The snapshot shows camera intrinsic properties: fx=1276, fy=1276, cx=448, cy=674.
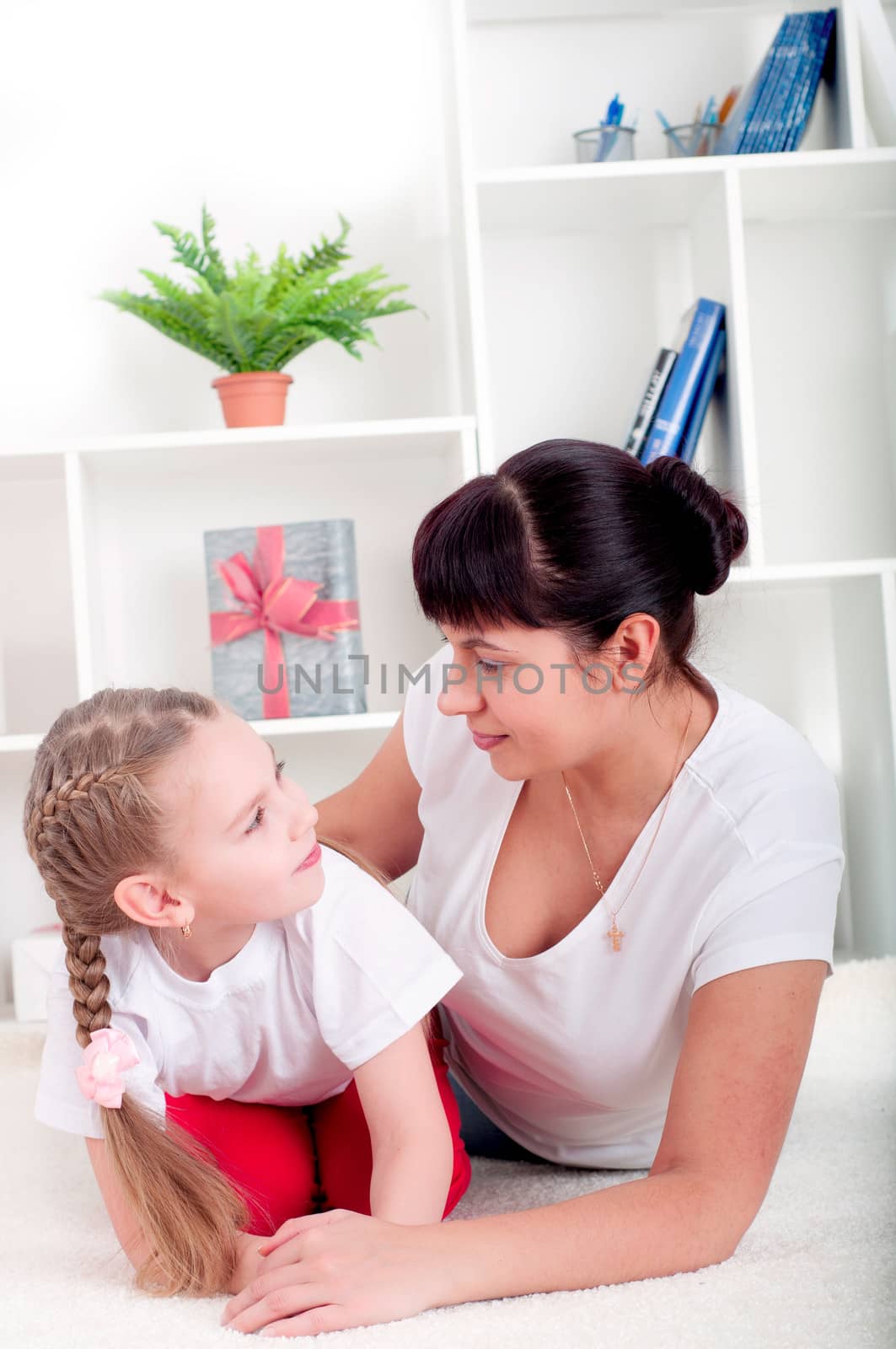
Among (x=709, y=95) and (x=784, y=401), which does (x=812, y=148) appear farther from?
(x=784, y=401)

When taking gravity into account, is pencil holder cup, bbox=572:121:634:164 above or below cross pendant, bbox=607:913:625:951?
above

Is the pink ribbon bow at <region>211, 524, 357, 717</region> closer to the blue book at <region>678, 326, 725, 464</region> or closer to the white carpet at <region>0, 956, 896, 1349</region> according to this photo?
the blue book at <region>678, 326, 725, 464</region>

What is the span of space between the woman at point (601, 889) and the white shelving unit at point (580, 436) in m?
0.84

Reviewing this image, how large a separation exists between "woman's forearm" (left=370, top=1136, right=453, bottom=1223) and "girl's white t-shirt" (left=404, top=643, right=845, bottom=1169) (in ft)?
0.58

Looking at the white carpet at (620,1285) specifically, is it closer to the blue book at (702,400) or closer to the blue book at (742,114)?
the blue book at (702,400)

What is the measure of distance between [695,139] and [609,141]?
0.15 metres

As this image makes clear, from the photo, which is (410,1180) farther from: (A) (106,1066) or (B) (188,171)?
(B) (188,171)

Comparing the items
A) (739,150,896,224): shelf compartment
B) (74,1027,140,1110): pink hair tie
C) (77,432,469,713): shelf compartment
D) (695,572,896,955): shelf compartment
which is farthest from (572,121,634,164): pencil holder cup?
(74,1027,140,1110): pink hair tie

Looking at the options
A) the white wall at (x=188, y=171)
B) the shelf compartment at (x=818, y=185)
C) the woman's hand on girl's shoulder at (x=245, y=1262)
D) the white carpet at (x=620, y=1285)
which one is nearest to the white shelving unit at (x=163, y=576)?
the white wall at (x=188, y=171)

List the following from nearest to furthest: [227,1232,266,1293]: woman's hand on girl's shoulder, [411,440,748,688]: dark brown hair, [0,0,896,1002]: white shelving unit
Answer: [227,1232,266,1293]: woman's hand on girl's shoulder, [411,440,748,688]: dark brown hair, [0,0,896,1002]: white shelving unit

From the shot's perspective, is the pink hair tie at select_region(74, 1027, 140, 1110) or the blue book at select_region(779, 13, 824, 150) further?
the blue book at select_region(779, 13, 824, 150)

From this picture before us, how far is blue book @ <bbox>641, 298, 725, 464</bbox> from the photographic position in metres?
1.87

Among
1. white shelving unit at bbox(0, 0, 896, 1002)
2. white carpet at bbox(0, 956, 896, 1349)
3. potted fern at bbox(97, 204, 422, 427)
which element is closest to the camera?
white carpet at bbox(0, 956, 896, 1349)

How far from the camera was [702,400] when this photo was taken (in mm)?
1886
